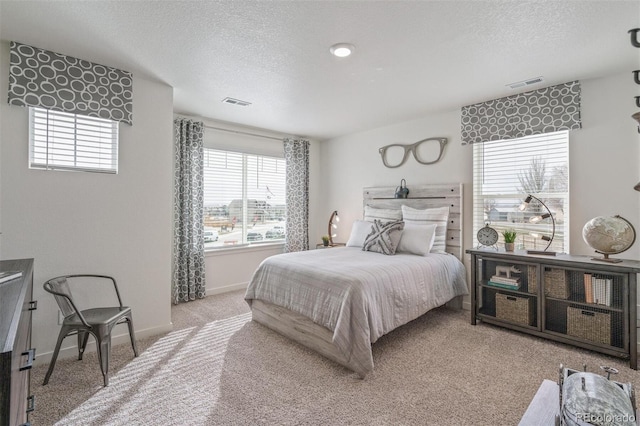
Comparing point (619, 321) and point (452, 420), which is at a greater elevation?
point (619, 321)

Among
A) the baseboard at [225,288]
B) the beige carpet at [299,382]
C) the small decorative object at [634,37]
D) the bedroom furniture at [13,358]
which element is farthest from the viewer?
the baseboard at [225,288]

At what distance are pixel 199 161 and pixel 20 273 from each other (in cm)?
274

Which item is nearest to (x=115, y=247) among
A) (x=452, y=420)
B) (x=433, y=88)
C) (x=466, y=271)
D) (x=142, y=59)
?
(x=142, y=59)

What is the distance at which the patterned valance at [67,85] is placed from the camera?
7.80 ft

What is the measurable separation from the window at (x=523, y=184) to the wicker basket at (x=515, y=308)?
0.69 m

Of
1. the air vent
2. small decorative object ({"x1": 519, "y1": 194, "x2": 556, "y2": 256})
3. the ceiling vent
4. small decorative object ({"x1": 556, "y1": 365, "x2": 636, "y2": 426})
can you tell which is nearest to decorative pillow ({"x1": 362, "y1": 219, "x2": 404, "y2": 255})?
small decorative object ({"x1": 519, "y1": 194, "x2": 556, "y2": 256})

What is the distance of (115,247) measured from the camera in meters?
2.84

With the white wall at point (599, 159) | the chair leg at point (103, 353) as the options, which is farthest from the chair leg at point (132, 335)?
the white wall at point (599, 159)

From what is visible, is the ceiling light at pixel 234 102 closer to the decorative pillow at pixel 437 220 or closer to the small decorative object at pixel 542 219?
the decorative pillow at pixel 437 220

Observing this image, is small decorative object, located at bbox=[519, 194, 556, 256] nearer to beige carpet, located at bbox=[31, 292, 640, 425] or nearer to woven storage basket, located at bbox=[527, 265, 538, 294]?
woven storage basket, located at bbox=[527, 265, 538, 294]

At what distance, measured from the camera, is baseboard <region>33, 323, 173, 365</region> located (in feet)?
8.12

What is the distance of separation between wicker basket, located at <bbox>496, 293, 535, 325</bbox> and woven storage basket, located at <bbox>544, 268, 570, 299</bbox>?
0.67 ft

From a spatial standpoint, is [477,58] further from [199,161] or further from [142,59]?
[199,161]

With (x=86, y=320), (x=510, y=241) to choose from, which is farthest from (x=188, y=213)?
(x=510, y=241)
